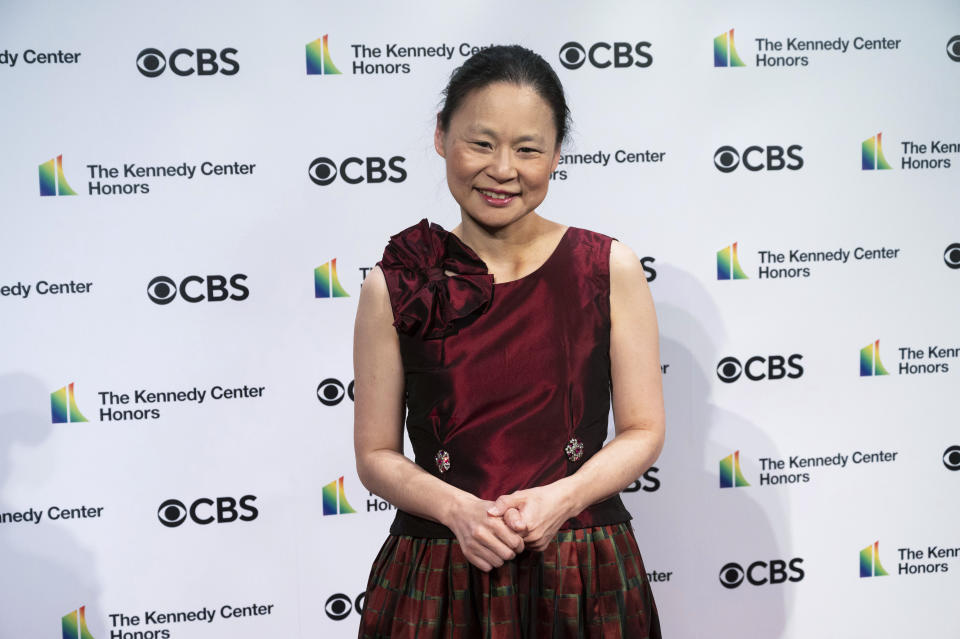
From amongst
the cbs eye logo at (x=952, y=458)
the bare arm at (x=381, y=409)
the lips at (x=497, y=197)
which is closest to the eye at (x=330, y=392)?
the bare arm at (x=381, y=409)

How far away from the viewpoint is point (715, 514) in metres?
2.91

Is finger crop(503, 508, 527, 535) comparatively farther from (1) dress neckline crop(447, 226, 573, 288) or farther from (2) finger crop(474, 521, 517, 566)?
(1) dress neckline crop(447, 226, 573, 288)

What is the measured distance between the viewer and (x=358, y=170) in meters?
2.72

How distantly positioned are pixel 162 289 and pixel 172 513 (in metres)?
0.75

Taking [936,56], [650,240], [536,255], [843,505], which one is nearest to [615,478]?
[536,255]

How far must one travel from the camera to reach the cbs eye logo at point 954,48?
2.95m

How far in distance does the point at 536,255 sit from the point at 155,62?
1.77m

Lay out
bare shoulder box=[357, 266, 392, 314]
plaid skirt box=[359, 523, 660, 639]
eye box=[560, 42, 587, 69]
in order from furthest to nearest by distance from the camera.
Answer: eye box=[560, 42, 587, 69], bare shoulder box=[357, 266, 392, 314], plaid skirt box=[359, 523, 660, 639]

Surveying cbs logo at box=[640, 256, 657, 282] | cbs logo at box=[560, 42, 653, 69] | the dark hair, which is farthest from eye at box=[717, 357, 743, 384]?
the dark hair

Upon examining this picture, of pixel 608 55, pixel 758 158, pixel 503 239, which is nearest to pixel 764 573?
pixel 758 158

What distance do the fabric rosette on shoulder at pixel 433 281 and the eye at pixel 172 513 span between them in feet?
5.28

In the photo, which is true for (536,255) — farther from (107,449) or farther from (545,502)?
(107,449)

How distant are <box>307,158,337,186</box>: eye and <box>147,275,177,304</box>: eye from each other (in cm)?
58

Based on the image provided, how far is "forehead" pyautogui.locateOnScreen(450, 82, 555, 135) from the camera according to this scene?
141 centimetres
